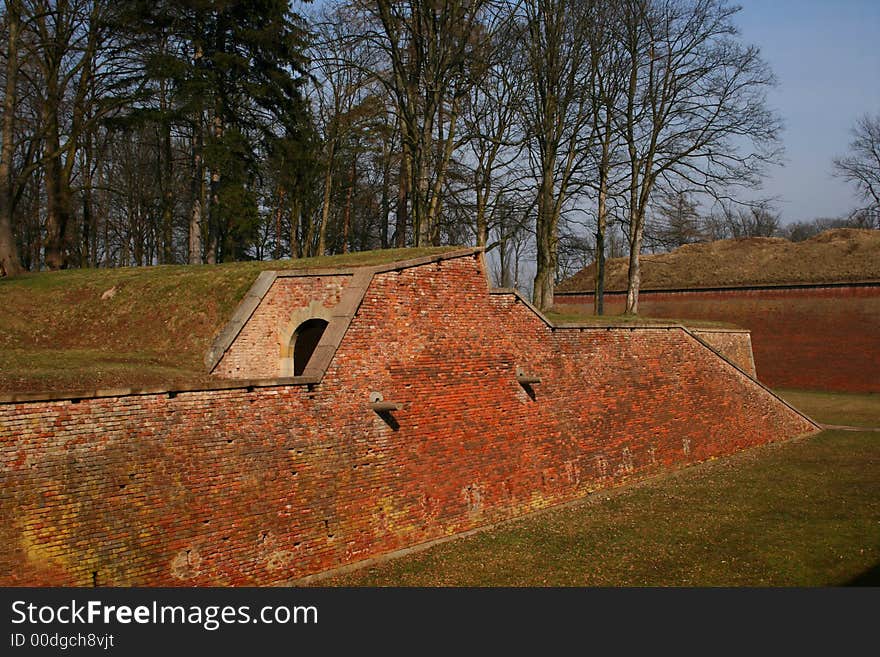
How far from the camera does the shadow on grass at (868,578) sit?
930cm

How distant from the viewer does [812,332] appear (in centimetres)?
3044

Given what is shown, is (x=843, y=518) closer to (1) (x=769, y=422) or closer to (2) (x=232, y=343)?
(1) (x=769, y=422)

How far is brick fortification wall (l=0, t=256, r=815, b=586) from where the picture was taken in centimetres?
754

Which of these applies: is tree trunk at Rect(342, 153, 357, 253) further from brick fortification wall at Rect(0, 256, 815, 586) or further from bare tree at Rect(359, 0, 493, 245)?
brick fortification wall at Rect(0, 256, 815, 586)

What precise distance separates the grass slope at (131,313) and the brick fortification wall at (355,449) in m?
1.88

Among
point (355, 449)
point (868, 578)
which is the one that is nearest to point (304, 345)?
point (355, 449)

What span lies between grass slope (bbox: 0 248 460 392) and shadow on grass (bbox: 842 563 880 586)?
763cm

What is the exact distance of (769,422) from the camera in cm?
1902

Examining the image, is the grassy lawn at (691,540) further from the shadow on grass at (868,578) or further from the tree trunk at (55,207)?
the tree trunk at (55,207)

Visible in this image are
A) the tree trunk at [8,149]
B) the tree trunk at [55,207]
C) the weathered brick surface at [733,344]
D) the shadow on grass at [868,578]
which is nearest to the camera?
the shadow on grass at [868,578]

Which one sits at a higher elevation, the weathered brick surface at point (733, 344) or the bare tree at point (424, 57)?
the bare tree at point (424, 57)

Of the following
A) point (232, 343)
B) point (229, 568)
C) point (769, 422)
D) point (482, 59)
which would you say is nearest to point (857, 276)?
point (769, 422)

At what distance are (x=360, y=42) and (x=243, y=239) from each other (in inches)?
362

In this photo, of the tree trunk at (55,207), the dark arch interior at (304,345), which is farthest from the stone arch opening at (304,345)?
the tree trunk at (55,207)
